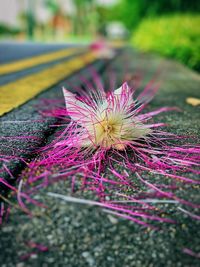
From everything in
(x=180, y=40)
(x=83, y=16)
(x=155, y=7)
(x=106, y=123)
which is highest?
(x=106, y=123)

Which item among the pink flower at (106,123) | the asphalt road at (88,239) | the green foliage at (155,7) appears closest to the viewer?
the asphalt road at (88,239)

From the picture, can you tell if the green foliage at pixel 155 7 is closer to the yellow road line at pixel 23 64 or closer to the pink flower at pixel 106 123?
the yellow road line at pixel 23 64

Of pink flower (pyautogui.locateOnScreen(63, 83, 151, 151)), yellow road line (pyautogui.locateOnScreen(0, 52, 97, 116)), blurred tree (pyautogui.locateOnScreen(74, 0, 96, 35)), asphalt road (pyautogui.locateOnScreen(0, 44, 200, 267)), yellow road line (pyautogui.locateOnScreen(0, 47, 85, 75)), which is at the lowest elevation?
blurred tree (pyautogui.locateOnScreen(74, 0, 96, 35))

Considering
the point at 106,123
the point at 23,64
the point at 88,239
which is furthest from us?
the point at 23,64

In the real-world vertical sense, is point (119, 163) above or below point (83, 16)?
above

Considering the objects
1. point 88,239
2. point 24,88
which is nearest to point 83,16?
point 24,88

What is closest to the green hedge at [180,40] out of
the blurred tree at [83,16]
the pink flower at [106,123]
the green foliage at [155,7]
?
the green foliage at [155,7]

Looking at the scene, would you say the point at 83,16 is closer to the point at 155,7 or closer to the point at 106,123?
the point at 155,7

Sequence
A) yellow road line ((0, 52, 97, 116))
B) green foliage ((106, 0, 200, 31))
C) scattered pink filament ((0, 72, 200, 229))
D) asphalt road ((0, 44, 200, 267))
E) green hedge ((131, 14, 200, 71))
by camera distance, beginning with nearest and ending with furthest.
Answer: asphalt road ((0, 44, 200, 267)) < scattered pink filament ((0, 72, 200, 229)) < yellow road line ((0, 52, 97, 116)) < green hedge ((131, 14, 200, 71)) < green foliage ((106, 0, 200, 31))

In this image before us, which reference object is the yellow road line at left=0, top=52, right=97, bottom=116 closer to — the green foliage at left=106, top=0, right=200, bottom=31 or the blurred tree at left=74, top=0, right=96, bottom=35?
the green foliage at left=106, top=0, right=200, bottom=31

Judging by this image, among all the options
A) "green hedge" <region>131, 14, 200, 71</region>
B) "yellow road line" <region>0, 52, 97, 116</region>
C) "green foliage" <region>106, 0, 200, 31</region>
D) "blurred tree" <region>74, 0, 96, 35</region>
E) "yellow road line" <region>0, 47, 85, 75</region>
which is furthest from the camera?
"blurred tree" <region>74, 0, 96, 35</region>

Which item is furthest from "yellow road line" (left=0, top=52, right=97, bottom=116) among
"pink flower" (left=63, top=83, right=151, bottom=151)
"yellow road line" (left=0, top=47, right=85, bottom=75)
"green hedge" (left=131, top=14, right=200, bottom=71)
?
"green hedge" (left=131, top=14, right=200, bottom=71)

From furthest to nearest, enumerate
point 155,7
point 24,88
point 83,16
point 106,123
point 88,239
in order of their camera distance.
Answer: point 83,16 → point 155,7 → point 24,88 → point 106,123 → point 88,239
